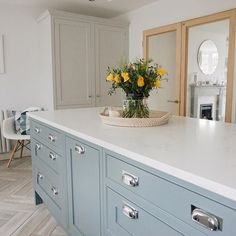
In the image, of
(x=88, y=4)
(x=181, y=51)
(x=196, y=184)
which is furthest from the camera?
(x=88, y=4)

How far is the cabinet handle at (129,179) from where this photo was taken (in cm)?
112

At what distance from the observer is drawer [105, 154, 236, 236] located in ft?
2.52

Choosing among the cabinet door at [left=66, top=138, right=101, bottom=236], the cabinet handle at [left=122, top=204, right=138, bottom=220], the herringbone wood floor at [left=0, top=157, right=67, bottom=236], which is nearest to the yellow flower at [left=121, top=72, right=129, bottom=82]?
the cabinet door at [left=66, top=138, right=101, bottom=236]

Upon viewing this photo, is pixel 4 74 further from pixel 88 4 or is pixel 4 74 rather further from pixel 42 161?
pixel 42 161

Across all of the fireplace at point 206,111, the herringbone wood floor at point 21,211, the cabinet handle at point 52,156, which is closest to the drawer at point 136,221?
the cabinet handle at point 52,156

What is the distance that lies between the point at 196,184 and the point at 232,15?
8.64 ft

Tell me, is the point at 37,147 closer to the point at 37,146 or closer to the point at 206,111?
the point at 37,146

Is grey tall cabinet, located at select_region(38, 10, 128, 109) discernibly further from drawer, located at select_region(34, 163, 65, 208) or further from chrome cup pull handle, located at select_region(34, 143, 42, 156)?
drawer, located at select_region(34, 163, 65, 208)

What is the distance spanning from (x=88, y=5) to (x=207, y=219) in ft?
12.1

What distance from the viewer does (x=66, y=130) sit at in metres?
1.69

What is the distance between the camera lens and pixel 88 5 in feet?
12.7

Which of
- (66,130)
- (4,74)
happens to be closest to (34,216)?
(66,130)

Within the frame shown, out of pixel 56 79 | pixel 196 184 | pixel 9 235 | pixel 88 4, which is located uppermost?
pixel 88 4

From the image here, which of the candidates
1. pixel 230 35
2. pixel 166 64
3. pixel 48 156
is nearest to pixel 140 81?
pixel 48 156
